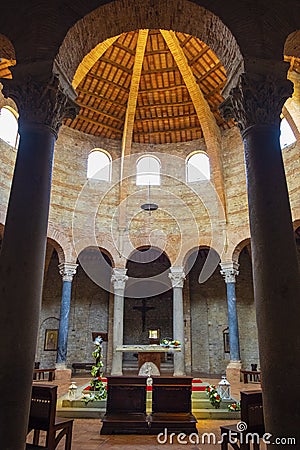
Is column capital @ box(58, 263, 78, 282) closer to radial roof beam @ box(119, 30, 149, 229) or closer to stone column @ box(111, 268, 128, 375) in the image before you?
stone column @ box(111, 268, 128, 375)

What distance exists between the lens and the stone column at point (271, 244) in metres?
4.02

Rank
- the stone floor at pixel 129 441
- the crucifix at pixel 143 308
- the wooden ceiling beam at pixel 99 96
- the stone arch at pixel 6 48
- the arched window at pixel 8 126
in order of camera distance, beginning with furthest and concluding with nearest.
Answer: the crucifix at pixel 143 308
the wooden ceiling beam at pixel 99 96
the arched window at pixel 8 126
the stone floor at pixel 129 441
the stone arch at pixel 6 48

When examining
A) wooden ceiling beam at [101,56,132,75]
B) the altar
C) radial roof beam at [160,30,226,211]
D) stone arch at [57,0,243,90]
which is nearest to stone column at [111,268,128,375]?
the altar

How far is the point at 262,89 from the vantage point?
5449 millimetres

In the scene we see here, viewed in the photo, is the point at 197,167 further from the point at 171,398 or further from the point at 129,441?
the point at 129,441

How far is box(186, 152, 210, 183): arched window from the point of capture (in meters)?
17.9

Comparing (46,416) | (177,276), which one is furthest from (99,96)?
(46,416)

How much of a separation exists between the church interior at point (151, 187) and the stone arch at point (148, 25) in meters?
0.03

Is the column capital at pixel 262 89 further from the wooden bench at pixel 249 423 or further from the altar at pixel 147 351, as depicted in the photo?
the altar at pixel 147 351

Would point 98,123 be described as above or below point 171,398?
above

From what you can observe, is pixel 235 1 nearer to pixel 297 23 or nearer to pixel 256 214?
pixel 297 23

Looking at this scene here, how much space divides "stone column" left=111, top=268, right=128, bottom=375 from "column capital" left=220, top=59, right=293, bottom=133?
11983mm

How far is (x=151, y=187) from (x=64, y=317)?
24.0 feet

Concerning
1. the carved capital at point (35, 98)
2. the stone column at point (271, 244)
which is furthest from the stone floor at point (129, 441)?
the carved capital at point (35, 98)
